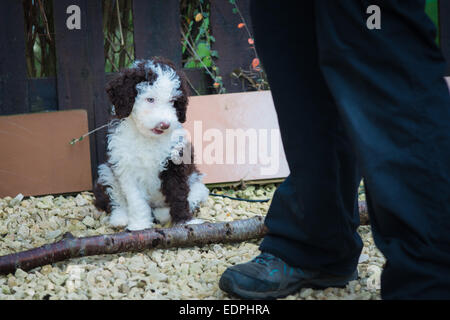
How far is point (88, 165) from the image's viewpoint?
321cm

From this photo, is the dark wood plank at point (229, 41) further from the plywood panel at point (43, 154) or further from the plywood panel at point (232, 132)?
the plywood panel at point (43, 154)

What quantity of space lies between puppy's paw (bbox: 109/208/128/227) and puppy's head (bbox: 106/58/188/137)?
0.49 m

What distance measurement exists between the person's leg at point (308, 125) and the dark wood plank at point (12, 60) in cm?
217

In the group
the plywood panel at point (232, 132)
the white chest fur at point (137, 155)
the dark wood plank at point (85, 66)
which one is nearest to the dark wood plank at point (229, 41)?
the plywood panel at point (232, 132)

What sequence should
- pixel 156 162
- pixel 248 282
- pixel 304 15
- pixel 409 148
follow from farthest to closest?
pixel 156 162 → pixel 248 282 → pixel 304 15 → pixel 409 148

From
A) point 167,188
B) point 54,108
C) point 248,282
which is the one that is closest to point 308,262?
point 248,282

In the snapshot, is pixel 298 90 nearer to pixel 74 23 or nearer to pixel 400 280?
pixel 400 280

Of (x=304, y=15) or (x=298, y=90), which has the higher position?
(x=304, y=15)

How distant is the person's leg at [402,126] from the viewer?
112cm

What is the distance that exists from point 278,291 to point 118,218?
1217mm

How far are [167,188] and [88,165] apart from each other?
35.1 inches

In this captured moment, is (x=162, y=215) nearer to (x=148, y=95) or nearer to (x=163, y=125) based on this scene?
(x=163, y=125)

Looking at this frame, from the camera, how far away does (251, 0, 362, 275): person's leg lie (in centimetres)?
143

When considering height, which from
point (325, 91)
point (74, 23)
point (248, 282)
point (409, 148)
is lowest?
point (248, 282)
